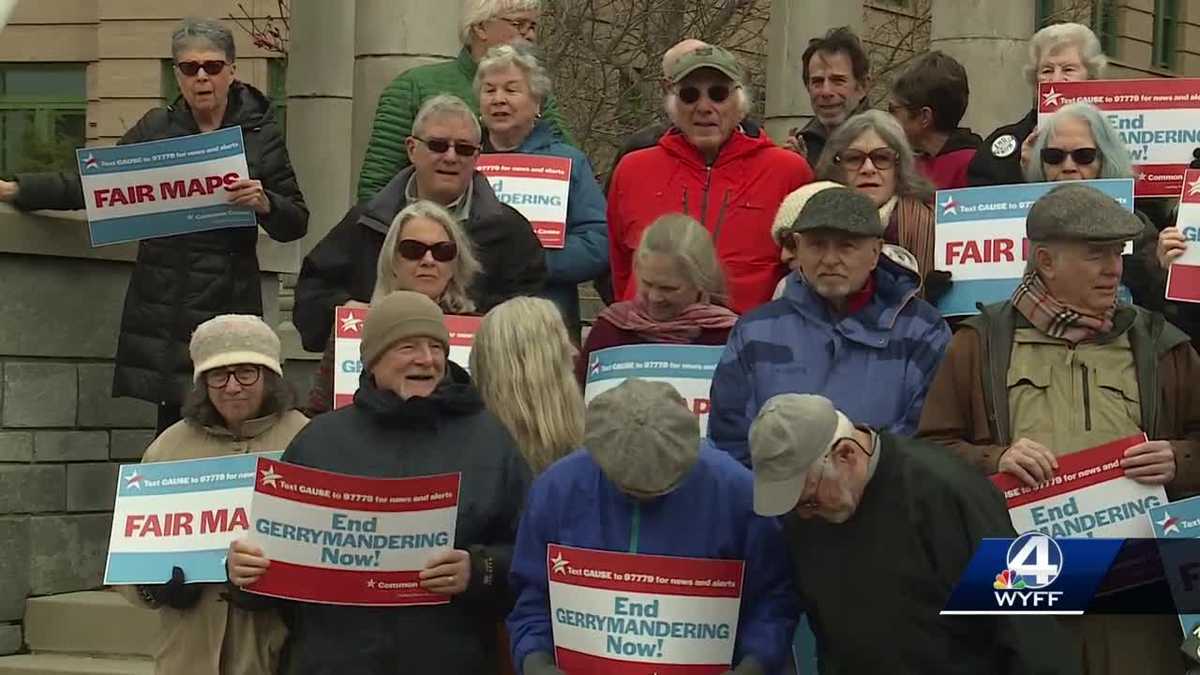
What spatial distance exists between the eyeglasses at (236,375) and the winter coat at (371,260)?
90 centimetres

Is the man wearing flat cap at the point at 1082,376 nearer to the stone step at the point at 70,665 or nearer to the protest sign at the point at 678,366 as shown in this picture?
the protest sign at the point at 678,366

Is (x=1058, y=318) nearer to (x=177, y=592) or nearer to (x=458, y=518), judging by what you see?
(x=458, y=518)

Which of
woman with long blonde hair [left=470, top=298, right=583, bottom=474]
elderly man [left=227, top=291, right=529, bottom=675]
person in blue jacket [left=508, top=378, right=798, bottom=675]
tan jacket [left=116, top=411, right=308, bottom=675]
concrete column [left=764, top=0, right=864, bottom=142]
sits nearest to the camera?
person in blue jacket [left=508, top=378, right=798, bottom=675]

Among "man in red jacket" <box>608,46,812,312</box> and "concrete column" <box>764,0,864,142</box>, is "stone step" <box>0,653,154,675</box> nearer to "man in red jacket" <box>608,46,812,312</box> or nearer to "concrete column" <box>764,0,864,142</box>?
"man in red jacket" <box>608,46,812,312</box>

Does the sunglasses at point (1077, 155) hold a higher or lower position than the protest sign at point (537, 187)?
higher

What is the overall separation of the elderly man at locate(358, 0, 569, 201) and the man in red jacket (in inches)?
38.1

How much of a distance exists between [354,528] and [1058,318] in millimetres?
2179

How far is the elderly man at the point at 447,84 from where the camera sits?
1088 cm

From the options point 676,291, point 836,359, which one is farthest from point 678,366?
point 836,359

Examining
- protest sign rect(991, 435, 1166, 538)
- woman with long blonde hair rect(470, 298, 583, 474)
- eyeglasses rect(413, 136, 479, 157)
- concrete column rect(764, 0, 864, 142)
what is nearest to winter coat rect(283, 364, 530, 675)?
woman with long blonde hair rect(470, 298, 583, 474)

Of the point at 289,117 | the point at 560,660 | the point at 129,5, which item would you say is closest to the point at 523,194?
the point at 560,660

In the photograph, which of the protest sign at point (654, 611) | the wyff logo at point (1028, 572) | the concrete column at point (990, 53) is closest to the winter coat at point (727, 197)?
the protest sign at point (654, 611)

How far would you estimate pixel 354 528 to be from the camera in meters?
8.03

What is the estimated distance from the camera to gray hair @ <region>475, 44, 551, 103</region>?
413 inches
